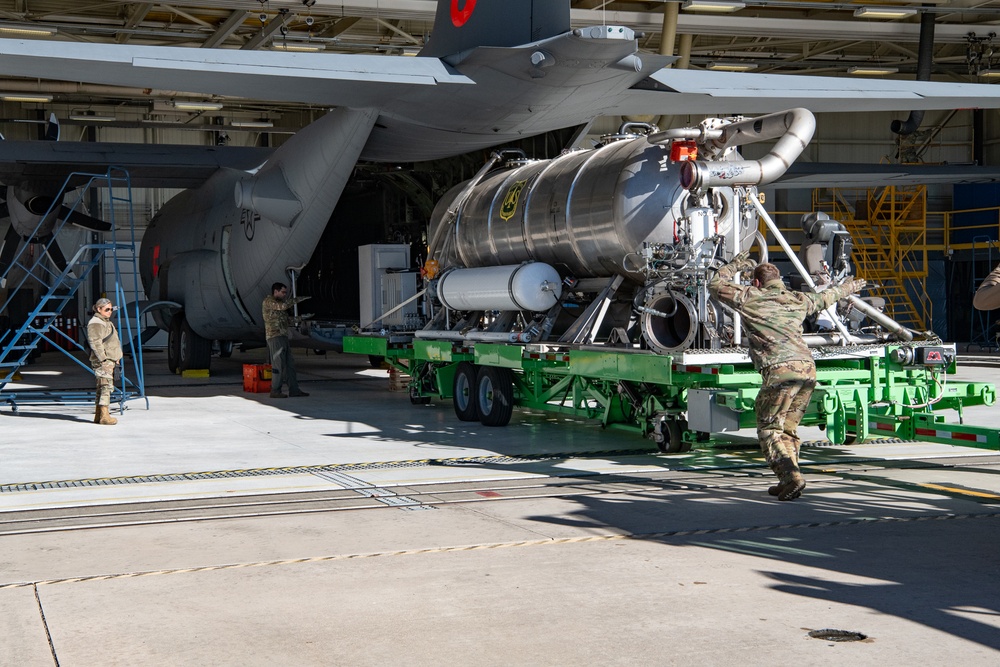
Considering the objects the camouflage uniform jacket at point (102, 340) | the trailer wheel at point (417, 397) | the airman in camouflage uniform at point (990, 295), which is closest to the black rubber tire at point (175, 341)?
the camouflage uniform jacket at point (102, 340)

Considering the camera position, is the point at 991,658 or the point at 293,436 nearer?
the point at 991,658

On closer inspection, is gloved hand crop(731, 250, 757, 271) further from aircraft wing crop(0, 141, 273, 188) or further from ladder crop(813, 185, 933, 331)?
ladder crop(813, 185, 933, 331)

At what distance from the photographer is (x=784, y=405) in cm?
868

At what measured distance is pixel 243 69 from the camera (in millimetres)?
13039

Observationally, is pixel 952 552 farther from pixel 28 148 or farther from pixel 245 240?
pixel 28 148

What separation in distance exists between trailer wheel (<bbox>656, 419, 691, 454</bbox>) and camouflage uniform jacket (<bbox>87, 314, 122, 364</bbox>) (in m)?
7.77

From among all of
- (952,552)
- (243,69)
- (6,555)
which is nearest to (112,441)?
(243,69)

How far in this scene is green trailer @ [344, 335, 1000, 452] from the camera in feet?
31.4

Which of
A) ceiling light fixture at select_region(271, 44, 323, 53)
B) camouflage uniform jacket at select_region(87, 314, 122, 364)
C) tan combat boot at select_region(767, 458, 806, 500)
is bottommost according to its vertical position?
tan combat boot at select_region(767, 458, 806, 500)

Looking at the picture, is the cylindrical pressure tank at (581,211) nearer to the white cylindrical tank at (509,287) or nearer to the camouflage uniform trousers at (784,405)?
the white cylindrical tank at (509,287)

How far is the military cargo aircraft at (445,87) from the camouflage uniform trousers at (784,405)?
5.24m

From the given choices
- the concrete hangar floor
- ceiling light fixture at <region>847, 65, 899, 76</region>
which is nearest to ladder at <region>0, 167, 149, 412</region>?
the concrete hangar floor

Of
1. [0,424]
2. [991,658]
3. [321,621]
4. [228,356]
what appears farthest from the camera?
[228,356]

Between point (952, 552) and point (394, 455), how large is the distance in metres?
6.24
